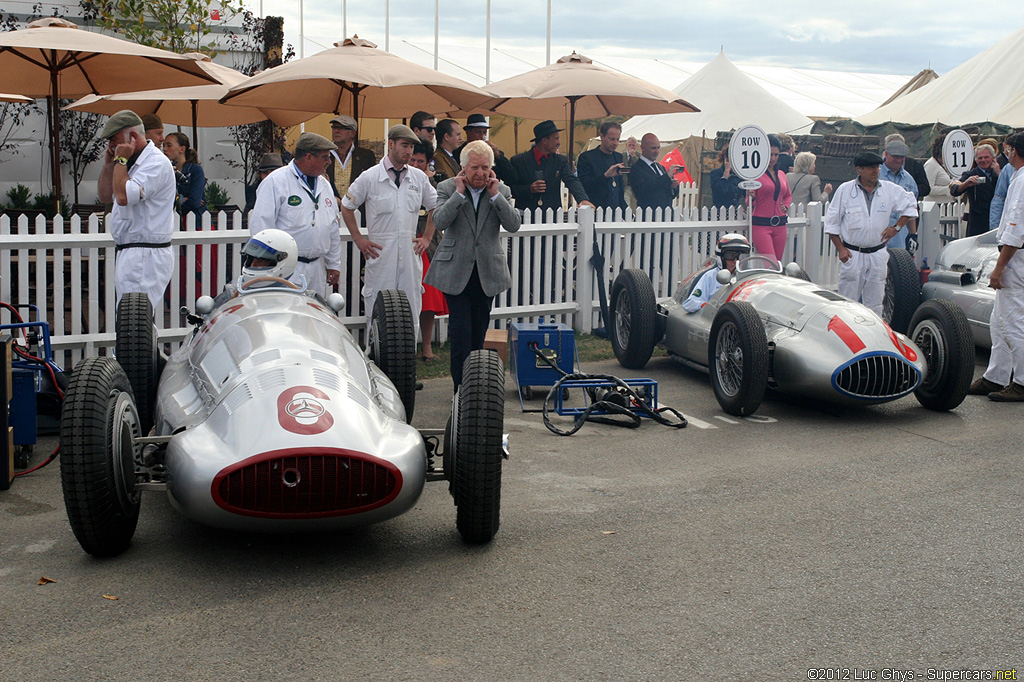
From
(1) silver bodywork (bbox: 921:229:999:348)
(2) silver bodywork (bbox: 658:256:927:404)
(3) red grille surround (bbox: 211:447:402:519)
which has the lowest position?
(3) red grille surround (bbox: 211:447:402:519)

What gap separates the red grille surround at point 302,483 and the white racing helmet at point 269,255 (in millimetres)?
2290

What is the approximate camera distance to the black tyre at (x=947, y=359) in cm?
806

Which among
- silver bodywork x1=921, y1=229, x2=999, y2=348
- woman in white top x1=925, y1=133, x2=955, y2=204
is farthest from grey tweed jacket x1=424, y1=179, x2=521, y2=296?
woman in white top x1=925, y1=133, x2=955, y2=204

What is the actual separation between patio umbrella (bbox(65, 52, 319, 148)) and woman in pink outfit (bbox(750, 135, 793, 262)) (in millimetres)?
5459

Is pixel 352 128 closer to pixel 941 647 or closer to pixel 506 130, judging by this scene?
pixel 941 647

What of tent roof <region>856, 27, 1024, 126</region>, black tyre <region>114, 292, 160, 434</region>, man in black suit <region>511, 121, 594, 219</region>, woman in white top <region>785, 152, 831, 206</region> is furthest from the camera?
tent roof <region>856, 27, 1024, 126</region>

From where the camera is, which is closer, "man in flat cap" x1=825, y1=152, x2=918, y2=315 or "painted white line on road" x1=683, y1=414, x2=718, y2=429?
"painted white line on road" x1=683, y1=414, x2=718, y2=429

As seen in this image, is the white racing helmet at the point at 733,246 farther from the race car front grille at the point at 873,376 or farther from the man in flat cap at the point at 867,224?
the race car front grille at the point at 873,376

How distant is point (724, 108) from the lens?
23.5m

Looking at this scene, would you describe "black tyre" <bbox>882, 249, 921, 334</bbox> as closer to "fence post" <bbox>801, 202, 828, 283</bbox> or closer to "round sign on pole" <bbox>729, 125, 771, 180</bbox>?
"round sign on pole" <bbox>729, 125, 771, 180</bbox>

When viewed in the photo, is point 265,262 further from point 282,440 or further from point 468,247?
point 282,440

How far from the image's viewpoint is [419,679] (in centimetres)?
375

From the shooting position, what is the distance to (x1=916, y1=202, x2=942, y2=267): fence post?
1358 centimetres

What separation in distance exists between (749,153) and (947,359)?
433 centimetres
